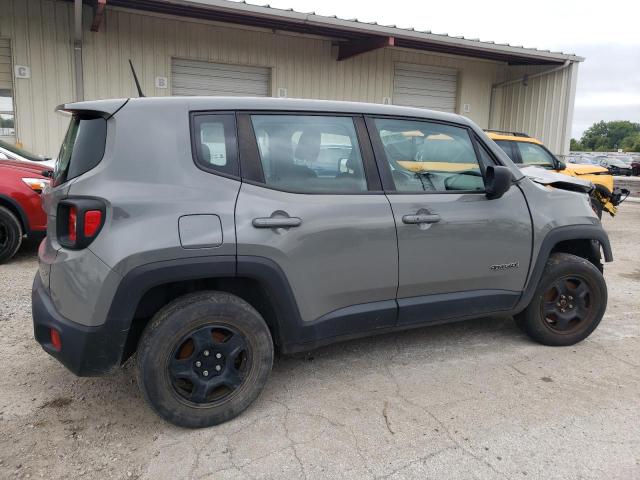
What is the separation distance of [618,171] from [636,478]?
41.3 meters

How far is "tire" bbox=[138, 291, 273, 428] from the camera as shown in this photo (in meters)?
2.64

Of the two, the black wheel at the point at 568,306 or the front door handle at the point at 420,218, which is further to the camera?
the black wheel at the point at 568,306

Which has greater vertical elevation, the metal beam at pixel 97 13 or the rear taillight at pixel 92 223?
the metal beam at pixel 97 13

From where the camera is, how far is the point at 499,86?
51.5 ft

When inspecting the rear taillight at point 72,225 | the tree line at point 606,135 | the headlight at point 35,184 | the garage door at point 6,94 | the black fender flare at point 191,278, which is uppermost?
the tree line at point 606,135

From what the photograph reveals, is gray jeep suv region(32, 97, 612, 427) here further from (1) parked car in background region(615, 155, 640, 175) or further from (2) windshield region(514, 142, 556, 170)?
(1) parked car in background region(615, 155, 640, 175)

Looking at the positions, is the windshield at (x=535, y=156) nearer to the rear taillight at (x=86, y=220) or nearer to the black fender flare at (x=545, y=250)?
the black fender flare at (x=545, y=250)

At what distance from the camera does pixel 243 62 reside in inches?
472

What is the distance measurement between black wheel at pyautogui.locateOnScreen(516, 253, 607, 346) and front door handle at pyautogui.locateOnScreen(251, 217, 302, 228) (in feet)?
6.71

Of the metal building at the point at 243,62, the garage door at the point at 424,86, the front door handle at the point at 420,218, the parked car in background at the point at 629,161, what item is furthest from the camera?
the parked car in background at the point at 629,161

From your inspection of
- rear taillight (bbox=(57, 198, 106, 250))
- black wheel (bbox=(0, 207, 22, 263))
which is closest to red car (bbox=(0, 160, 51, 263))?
black wheel (bbox=(0, 207, 22, 263))

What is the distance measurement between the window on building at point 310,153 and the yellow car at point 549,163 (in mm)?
6496

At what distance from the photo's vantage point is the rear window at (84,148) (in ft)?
8.80

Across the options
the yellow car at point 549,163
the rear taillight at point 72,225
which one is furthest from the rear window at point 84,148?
the yellow car at point 549,163
